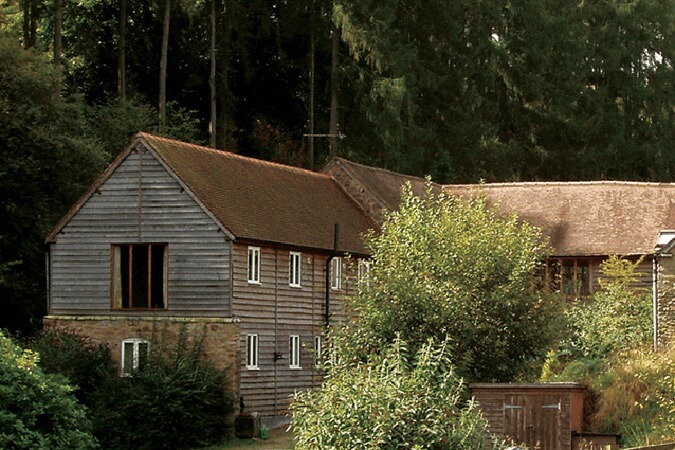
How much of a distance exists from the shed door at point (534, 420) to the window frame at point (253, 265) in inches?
425

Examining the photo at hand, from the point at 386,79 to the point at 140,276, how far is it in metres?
22.8

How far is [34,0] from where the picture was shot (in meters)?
66.8

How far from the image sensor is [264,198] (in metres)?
51.1

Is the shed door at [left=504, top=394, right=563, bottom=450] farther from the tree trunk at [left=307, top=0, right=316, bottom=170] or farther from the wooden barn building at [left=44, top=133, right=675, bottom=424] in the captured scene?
the tree trunk at [left=307, top=0, right=316, bottom=170]

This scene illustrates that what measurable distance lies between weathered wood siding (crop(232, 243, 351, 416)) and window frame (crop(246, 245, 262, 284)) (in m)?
0.15

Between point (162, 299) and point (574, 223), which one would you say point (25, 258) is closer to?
point (162, 299)

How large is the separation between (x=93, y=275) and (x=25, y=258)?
5.91 metres

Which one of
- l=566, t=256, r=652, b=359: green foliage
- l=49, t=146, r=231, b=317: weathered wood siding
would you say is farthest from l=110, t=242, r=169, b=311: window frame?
l=566, t=256, r=652, b=359: green foliage

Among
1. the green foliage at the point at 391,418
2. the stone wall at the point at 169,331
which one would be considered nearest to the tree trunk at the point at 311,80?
the stone wall at the point at 169,331

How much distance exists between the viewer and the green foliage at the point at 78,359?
149ft

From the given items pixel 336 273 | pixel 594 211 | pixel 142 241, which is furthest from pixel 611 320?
pixel 142 241

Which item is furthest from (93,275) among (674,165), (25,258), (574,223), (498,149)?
(674,165)

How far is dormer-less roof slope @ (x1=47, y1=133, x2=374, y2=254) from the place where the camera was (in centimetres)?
4772

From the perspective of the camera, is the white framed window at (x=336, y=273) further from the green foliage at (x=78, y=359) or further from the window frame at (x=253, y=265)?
the green foliage at (x=78, y=359)
